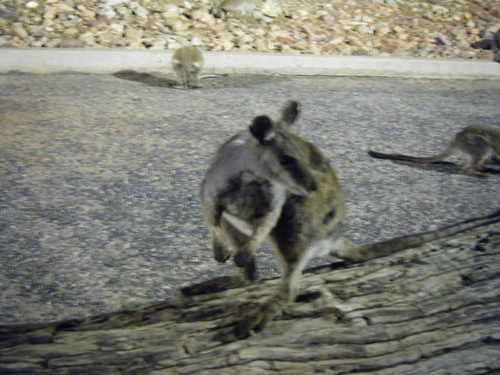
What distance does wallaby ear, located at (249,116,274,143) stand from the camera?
2947mm

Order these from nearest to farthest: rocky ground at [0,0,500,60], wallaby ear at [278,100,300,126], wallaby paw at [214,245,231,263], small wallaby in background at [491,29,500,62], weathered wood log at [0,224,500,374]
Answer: weathered wood log at [0,224,500,374] < wallaby paw at [214,245,231,263] < wallaby ear at [278,100,300,126] < rocky ground at [0,0,500,60] < small wallaby in background at [491,29,500,62]

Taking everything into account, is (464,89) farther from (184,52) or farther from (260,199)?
(260,199)

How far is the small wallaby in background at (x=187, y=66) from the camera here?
8.80m

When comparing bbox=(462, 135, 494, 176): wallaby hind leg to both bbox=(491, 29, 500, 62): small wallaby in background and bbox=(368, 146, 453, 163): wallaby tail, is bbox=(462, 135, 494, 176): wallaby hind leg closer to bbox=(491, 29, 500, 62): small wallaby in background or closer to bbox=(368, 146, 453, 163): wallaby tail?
bbox=(368, 146, 453, 163): wallaby tail

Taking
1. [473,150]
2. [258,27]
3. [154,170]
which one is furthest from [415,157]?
[258,27]

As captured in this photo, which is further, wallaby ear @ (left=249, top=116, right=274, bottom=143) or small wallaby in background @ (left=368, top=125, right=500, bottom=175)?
small wallaby in background @ (left=368, top=125, right=500, bottom=175)

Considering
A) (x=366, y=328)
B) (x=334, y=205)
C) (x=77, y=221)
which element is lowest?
(x=77, y=221)

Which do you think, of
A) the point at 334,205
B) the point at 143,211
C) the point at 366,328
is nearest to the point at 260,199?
the point at 334,205

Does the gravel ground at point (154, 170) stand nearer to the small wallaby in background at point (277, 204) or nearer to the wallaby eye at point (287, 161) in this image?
the small wallaby in background at point (277, 204)

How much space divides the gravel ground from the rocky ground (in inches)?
49.2

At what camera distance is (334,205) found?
306 cm

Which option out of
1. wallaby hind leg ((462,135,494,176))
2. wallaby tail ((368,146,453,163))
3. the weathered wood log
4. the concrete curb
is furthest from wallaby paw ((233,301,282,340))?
the concrete curb

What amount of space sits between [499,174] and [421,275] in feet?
12.2

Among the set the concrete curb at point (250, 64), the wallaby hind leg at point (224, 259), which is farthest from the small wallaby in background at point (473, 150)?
the concrete curb at point (250, 64)
